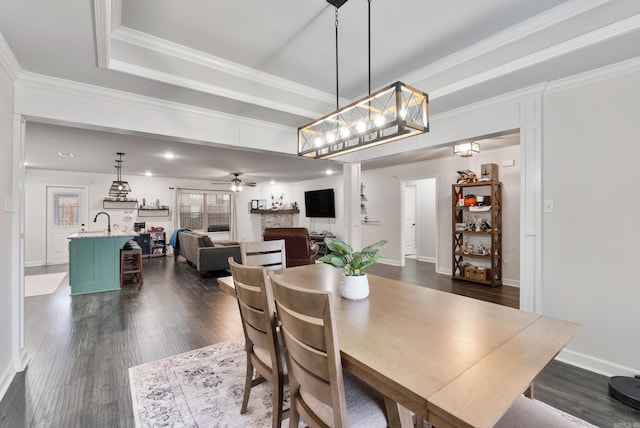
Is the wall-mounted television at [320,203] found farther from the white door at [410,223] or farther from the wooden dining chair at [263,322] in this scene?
the wooden dining chair at [263,322]

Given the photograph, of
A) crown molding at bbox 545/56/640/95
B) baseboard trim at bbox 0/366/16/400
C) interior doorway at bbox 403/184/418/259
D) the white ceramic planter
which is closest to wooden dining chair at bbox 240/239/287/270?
the white ceramic planter

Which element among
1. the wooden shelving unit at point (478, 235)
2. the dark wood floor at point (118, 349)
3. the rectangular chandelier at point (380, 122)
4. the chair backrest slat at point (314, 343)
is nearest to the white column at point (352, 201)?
the dark wood floor at point (118, 349)

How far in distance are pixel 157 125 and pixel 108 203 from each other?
6529mm

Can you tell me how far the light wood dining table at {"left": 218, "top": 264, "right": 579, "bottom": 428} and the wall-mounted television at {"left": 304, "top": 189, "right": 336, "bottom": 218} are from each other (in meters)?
Result: 6.85

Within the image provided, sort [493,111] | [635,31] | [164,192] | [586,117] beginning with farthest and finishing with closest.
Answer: [164,192]
[493,111]
[586,117]
[635,31]

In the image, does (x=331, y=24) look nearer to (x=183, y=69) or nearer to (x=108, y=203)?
(x=183, y=69)

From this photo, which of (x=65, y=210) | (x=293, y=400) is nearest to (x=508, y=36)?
(x=293, y=400)

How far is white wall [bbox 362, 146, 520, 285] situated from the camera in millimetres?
5023

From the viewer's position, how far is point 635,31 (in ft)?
5.89

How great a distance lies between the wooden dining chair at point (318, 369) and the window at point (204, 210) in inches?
342

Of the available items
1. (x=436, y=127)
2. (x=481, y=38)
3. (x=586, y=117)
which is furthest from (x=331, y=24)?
(x=586, y=117)

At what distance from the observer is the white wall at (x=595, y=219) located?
218 centimetres

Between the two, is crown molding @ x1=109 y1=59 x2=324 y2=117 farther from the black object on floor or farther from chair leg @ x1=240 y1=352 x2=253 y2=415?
the black object on floor

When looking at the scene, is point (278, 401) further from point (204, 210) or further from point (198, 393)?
point (204, 210)
